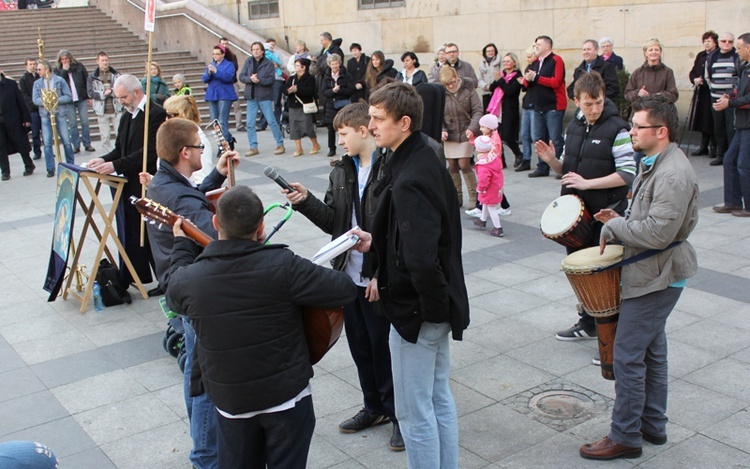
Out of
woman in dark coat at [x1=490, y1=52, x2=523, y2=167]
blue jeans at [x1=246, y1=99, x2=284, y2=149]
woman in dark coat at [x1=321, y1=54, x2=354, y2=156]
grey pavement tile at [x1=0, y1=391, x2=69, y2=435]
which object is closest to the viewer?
grey pavement tile at [x1=0, y1=391, x2=69, y2=435]

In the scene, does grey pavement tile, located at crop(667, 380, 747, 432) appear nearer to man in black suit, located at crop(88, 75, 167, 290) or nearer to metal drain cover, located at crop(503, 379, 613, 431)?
Answer: metal drain cover, located at crop(503, 379, 613, 431)

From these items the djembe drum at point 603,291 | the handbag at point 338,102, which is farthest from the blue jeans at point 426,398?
the handbag at point 338,102

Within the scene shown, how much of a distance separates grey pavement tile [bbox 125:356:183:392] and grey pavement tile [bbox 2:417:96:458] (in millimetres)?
657

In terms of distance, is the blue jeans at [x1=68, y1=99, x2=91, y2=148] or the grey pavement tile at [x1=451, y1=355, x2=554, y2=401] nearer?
the grey pavement tile at [x1=451, y1=355, x2=554, y2=401]

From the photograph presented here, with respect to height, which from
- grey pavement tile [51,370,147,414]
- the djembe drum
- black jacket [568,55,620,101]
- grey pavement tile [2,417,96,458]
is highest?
black jacket [568,55,620,101]

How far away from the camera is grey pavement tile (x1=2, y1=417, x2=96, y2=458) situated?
499 centimetres

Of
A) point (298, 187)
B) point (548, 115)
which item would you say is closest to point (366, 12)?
point (548, 115)

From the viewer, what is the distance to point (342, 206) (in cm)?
484

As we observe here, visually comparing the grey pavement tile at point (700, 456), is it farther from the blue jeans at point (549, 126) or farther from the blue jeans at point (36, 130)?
the blue jeans at point (36, 130)

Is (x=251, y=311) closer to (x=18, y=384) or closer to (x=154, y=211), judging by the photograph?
(x=154, y=211)

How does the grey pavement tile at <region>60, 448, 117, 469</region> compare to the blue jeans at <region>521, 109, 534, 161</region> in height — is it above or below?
below

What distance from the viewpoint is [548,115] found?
12914 mm

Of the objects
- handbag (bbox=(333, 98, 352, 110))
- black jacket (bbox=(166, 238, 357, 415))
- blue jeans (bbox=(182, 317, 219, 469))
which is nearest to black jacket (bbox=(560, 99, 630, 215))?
black jacket (bbox=(166, 238, 357, 415))

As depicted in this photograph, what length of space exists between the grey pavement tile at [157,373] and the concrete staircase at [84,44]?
14.6 m
